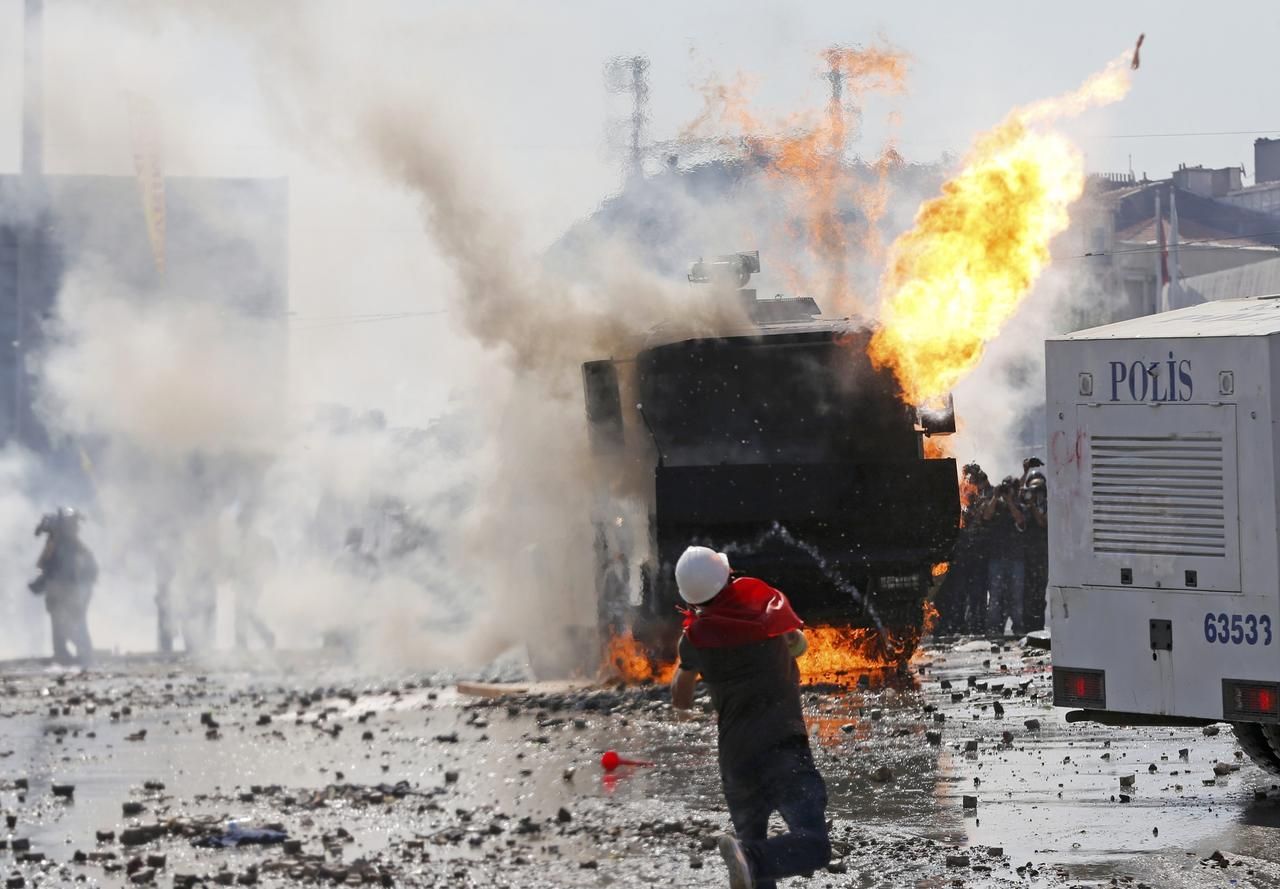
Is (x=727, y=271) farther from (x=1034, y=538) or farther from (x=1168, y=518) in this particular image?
(x=1168, y=518)

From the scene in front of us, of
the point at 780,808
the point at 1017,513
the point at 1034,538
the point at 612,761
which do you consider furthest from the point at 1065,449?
the point at 1034,538

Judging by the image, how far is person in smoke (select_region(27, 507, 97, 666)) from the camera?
26.7 meters

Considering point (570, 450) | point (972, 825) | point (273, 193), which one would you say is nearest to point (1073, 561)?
point (972, 825)

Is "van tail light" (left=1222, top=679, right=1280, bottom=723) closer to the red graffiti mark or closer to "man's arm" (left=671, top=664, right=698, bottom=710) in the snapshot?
the red graffiti mark

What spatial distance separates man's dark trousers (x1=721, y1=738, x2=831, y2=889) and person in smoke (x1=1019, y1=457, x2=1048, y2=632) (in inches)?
525

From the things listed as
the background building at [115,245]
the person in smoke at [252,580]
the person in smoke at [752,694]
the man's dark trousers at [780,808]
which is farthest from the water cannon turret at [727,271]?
the background building at [115,245]

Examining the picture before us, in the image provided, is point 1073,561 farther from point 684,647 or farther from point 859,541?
point 859,541

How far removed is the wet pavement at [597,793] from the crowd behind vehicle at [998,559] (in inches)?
119

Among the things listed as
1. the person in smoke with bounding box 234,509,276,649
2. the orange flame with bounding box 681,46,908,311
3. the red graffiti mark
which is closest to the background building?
the person in smoke with bounding box 234,509,276,649

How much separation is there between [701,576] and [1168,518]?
278cm

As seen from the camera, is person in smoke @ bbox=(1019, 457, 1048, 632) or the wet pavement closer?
the wet pavement

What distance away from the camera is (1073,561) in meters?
9.89

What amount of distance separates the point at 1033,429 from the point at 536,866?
33.9 meters

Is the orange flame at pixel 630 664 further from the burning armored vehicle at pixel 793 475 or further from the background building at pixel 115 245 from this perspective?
the background building at pixel 115 245
